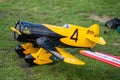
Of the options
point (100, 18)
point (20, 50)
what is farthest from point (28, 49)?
point (100, 18)

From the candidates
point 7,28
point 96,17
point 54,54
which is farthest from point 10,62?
point 96,17

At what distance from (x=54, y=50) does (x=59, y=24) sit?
342 centimetres

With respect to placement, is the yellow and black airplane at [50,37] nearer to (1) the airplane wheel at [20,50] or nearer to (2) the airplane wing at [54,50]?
(2) the airplane wing at [54,50]

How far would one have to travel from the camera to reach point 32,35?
23.7 ft

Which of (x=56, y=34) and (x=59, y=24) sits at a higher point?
(x=56, y=34)

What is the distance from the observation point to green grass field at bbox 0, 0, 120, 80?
682 cm

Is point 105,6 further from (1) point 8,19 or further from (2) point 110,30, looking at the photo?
(1) point 8,19

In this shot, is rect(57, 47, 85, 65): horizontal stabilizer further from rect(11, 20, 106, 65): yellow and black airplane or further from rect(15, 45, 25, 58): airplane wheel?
rect(15, 45, 25, 58): airplane wheel

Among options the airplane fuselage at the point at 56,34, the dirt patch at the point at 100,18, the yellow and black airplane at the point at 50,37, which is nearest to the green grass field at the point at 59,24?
the dirt patch at the point at 100,18

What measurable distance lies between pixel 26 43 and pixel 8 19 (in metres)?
2.93

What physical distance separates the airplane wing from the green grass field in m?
0.37

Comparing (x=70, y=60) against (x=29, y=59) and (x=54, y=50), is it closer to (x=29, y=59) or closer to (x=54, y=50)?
(x=54, y=50)

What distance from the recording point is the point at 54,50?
6895 millimetres

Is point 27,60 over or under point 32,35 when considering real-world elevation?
under
